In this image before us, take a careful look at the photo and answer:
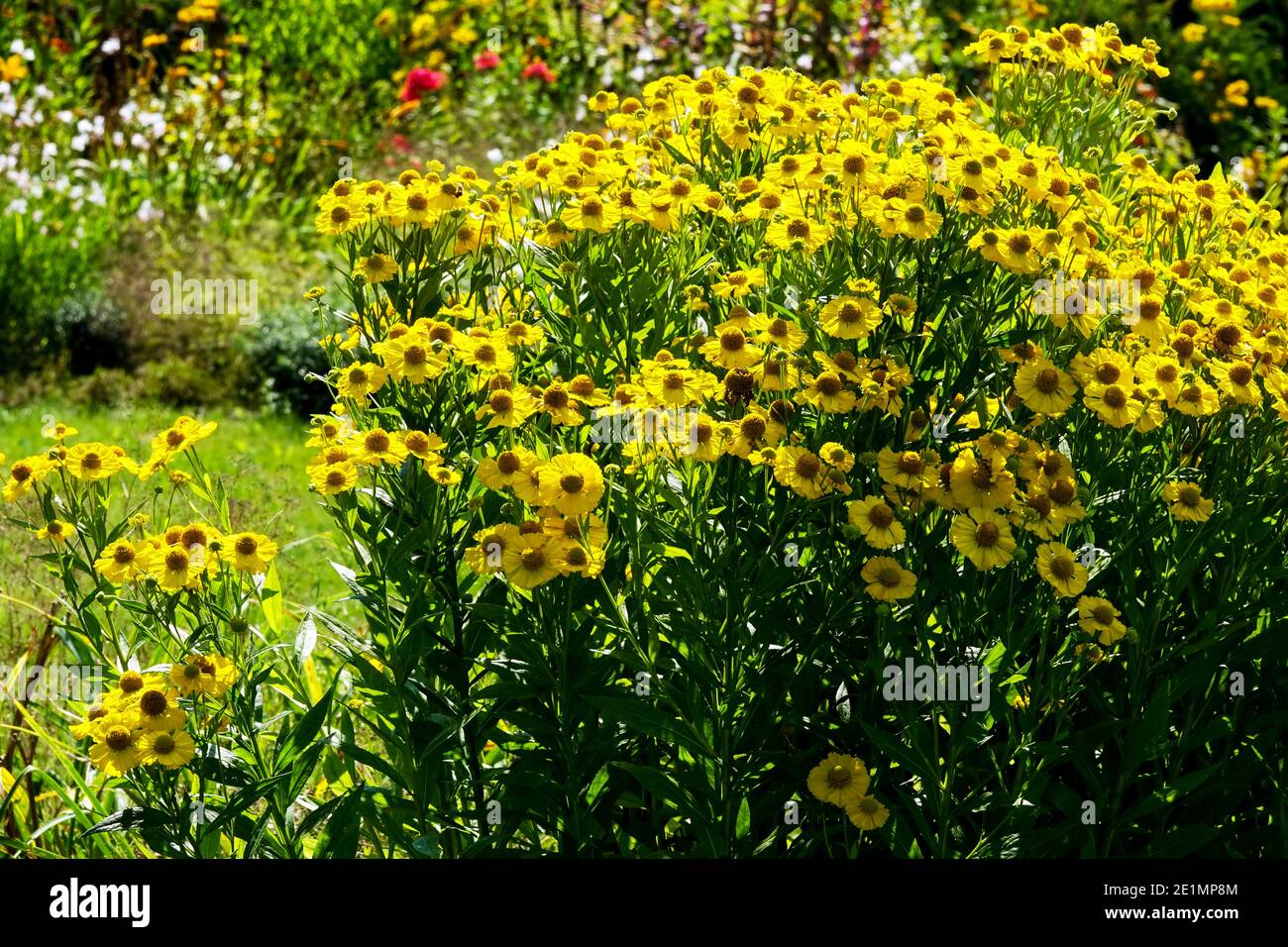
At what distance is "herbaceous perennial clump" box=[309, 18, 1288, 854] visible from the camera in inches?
90.7

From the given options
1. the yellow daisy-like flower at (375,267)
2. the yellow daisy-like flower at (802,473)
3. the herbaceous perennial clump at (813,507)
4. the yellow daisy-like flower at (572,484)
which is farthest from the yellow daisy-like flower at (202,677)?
the yellow daisy-like flower at (802,473)

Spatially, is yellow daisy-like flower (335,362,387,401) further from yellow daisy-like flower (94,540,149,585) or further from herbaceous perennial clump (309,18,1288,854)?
yellow daisy-like flower (94,540,149,585)

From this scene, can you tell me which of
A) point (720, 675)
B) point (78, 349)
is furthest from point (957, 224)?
point (78, 349)

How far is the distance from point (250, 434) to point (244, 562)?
4.32m

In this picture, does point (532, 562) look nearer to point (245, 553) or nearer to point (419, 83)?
point (245, 553)

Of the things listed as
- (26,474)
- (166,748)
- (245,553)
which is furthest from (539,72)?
(166,748)

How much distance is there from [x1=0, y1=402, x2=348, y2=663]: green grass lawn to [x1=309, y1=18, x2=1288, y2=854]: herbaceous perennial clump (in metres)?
1.09

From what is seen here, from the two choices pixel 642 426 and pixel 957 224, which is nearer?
pixel 642 426

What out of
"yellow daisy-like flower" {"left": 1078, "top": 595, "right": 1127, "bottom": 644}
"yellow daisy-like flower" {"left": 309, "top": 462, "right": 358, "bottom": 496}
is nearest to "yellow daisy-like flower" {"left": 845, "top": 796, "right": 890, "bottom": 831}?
"yellow daisy-like flower" {"left": 1078, "top": 595, "right": 1127, "bottom": 644}

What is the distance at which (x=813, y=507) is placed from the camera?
2297 millimetres

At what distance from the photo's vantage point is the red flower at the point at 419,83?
8773 millimetres

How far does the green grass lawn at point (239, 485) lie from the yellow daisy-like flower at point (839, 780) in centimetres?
167
